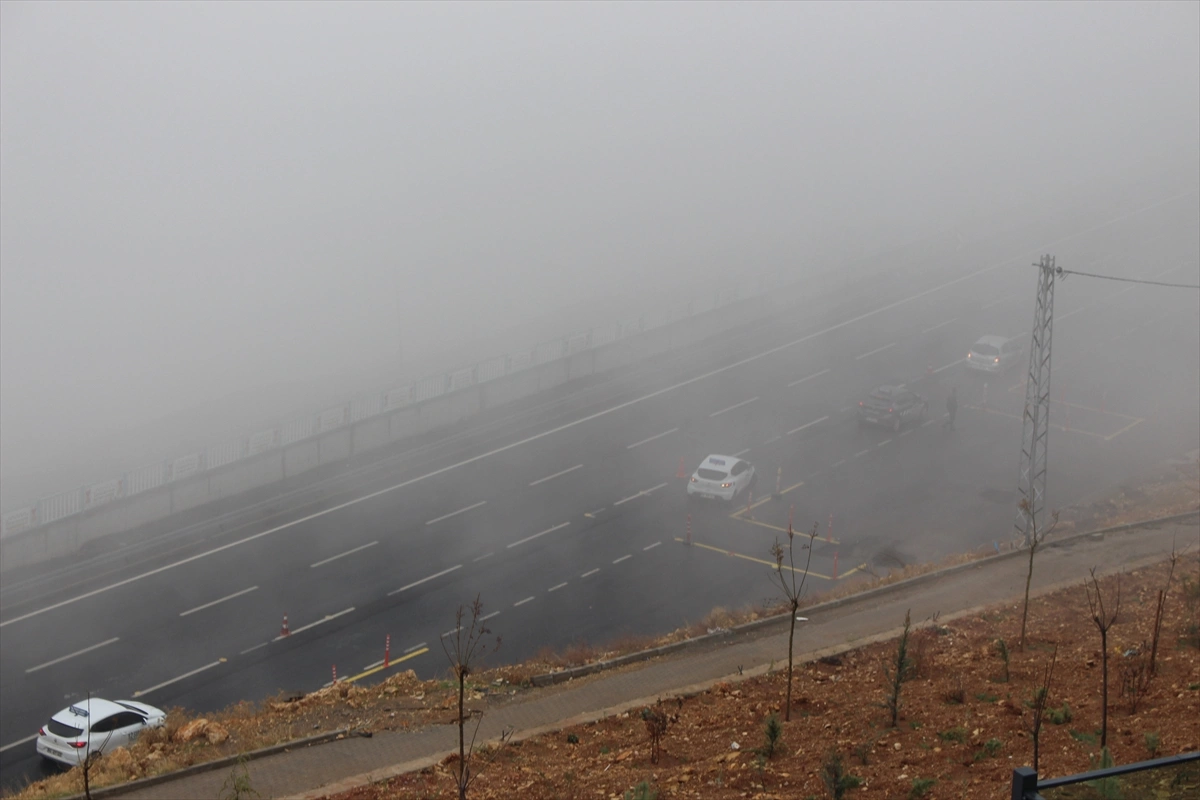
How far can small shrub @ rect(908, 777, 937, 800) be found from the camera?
998 centimetres

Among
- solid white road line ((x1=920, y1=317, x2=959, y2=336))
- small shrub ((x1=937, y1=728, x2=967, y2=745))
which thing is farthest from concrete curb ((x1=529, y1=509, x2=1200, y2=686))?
solid white road line ((x1=920, y1=317, x2=959, y2=336))

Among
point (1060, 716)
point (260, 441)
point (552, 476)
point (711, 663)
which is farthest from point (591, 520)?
point (1060, 716)

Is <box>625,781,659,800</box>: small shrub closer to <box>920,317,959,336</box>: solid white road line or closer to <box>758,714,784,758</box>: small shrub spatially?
<box>758,714,784,758</box>: small shrub

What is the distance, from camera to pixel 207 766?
46.5 feet

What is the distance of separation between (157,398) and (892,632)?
3856cm

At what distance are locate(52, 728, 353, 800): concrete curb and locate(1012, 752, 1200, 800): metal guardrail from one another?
10.3 meters

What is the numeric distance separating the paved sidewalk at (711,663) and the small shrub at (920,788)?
5615 mm

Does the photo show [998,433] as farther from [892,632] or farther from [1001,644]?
[1001,644]

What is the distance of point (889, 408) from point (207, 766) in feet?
77.4

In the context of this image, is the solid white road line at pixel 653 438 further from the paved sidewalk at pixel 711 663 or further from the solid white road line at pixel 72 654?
the solid white road line at pixel 72 654

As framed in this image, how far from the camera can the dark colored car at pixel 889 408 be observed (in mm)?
33156

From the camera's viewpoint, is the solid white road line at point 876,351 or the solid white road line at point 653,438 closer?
the solid white road line at point 653,438

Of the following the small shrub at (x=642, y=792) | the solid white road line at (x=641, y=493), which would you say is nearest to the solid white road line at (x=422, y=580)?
the solid white road line at (x=641, y=493)

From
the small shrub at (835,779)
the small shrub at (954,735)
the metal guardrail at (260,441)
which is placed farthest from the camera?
the metal guardrail at (260,441)
